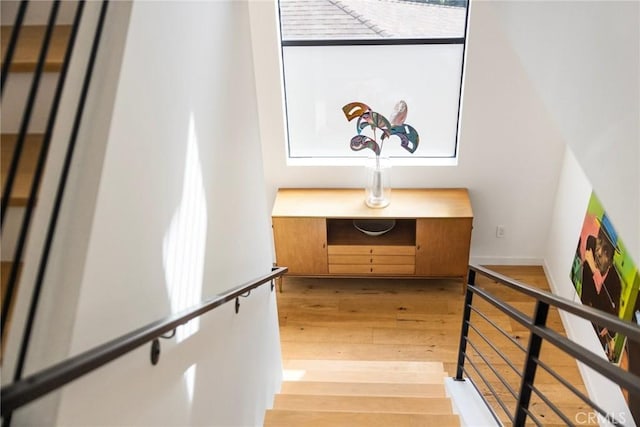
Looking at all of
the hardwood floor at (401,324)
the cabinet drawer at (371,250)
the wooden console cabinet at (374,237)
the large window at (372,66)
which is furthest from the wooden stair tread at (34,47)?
the cabinet drawer at (371,250)

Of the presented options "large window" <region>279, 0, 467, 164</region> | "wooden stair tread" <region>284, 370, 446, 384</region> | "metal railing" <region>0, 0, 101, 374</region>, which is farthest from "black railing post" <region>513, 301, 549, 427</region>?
"large window" <region>279, 0, 467, 164</region>

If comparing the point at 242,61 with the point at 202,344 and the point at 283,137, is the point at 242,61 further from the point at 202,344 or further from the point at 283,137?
the point at 283,137

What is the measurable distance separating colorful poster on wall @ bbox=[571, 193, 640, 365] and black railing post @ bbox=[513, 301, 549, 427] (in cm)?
93

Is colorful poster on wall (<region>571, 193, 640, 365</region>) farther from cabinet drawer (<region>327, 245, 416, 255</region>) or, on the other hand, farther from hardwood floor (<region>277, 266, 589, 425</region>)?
cabinet drawer (<region>327, 245, 416, 255</region>)

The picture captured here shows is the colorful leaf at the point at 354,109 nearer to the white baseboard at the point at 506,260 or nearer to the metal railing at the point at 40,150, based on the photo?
the white baseboard at the point at 506,260

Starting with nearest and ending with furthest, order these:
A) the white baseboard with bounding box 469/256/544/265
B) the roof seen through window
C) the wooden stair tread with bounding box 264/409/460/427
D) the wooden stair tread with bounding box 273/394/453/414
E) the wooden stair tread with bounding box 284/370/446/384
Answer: the wooden stair tread with bounding box 264/409/460/427 → the wooden stair tread with bounding box 273/394/453/414 → the wooden stair tread with bounding box 284/370/446/384 → the roof seen through window → the white baseboard with bounding box 469/256/544/265

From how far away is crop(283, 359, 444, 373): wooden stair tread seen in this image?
154 inches

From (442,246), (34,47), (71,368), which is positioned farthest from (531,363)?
(442,246)

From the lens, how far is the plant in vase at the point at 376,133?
434cm

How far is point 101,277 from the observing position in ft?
4.15

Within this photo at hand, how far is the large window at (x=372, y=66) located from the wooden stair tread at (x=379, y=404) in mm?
2251

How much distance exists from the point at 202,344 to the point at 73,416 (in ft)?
2.57

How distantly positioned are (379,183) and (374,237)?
0.45 metres

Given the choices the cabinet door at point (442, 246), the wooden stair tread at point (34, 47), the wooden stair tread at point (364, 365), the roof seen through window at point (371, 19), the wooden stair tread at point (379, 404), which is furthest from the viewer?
the cabinet door at point (442, 246)
